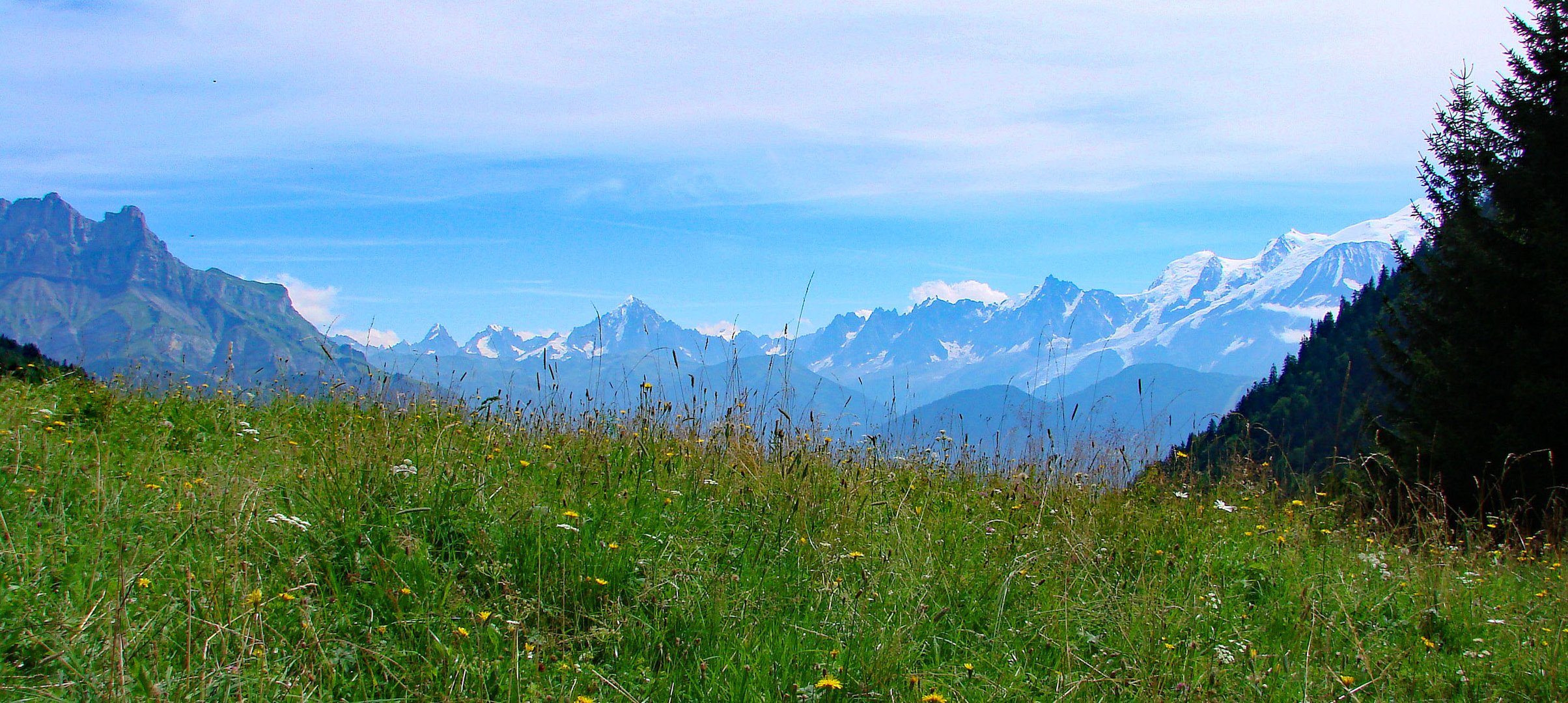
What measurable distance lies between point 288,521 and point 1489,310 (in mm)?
16248

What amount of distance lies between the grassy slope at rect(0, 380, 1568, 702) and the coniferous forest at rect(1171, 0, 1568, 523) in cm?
767

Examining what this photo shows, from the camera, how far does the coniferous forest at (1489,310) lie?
11.2 metres

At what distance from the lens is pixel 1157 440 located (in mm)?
7953

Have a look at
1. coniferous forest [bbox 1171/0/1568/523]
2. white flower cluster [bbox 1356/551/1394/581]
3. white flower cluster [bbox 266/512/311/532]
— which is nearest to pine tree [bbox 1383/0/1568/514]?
coniferous forest [bbox 1171/0/1568/523]

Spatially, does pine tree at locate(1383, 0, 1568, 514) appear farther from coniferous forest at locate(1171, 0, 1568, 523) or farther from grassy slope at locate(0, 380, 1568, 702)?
grassy slope at locate(0, 380, 1568, 702)

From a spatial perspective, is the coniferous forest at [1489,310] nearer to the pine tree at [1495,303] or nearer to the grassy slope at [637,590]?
the pine tree at [1495,303]

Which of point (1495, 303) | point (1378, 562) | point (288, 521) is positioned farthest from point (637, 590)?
point (1495, 303)

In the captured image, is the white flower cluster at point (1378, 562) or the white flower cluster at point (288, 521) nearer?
the white flower cluster at point (288, 521)

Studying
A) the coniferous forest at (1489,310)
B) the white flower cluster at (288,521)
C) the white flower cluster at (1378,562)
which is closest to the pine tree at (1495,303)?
the coniferous forest at (1489,310)

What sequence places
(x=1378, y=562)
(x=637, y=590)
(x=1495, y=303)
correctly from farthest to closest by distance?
(x=1495, y=303) < (x=1378, y=562) < (x=637, y=590)

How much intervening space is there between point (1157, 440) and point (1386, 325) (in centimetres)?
1118

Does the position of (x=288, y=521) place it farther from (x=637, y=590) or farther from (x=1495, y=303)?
(x=1495, y=303)

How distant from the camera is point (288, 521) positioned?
3061 millimetres

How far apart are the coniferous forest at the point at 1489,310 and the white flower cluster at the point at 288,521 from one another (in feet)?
37.2
